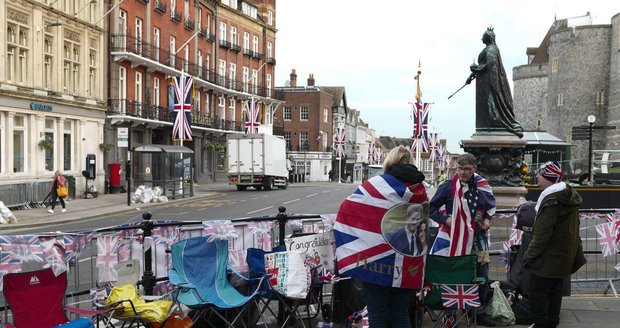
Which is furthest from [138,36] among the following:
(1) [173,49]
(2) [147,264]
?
(2) [147,264]

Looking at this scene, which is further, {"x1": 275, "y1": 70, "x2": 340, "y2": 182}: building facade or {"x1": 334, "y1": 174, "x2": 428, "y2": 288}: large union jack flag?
{"x1": 275, "y1": 70, "x2": 340, "y2": 182}: building facade

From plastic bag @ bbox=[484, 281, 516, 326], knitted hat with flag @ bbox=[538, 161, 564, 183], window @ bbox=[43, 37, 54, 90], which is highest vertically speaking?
window @ bbox=[43, 37, 54, 90]

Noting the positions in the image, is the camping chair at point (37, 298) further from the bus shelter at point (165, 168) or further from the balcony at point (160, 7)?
the balcony at point (160, 7)

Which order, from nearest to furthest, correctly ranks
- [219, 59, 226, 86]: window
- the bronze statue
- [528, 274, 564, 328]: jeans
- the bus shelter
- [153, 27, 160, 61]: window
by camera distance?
[528, 274, 564, 328]: jeans
the bronze statue
the bus shelter
[153, 27, 160, 61]: window
[219, 59, 226, 86]: window

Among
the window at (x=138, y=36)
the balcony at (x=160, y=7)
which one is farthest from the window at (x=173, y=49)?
the window at (x=138, y=36)

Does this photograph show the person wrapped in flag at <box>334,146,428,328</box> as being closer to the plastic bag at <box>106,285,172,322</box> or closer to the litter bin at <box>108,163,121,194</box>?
the plastic bag at <box>106,285,172,322</box>

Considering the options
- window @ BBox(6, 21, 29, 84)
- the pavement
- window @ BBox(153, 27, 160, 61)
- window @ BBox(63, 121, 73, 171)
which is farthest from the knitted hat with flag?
window @ BBox(153, 27, 160, 61)

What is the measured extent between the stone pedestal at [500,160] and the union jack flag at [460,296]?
7.13m

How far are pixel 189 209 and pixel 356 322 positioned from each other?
19.9 metres

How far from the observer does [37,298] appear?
5.77 meters

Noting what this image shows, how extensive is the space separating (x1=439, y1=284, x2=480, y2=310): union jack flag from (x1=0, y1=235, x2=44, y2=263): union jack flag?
12.6ft

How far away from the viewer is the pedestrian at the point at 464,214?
6426 mm

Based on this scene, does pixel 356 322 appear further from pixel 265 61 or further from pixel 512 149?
pixel 265 61

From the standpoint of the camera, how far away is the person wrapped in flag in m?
4.88
